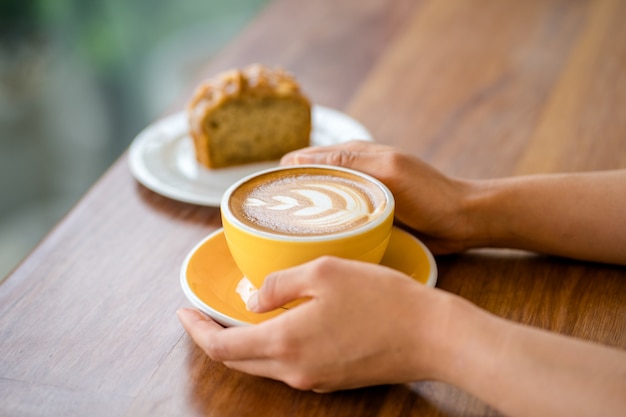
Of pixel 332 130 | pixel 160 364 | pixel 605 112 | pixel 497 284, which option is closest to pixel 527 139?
pixel 605 112

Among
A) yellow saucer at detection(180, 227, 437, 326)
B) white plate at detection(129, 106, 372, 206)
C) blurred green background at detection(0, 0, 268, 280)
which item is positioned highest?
yellow saucer at detection(180, 227, 437, 326)

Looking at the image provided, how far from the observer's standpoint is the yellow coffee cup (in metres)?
0.88

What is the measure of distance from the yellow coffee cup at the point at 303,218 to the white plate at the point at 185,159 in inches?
11.2

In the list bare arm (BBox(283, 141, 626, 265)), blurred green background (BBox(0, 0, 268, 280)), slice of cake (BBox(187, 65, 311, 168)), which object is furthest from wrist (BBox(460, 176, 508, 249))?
blurred green background (BBox(0, 0, 268, 280))

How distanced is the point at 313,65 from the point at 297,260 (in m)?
1.05

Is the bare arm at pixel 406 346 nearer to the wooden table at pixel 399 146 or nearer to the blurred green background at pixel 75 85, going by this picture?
the wooden table at pixel 399 146

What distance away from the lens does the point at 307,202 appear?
3.18ft

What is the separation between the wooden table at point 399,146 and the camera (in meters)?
0.85

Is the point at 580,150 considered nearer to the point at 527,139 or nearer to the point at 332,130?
the point at 527,139

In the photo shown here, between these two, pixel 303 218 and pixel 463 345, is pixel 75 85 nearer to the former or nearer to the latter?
pixel 303 218

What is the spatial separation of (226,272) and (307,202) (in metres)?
0.15

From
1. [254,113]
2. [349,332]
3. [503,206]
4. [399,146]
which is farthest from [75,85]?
[349,332]

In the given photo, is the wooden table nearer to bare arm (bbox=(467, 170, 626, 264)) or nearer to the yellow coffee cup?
bare arm (bbox=(467, 170, 626, 264))

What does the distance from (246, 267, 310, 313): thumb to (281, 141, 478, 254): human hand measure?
0.29 meters
